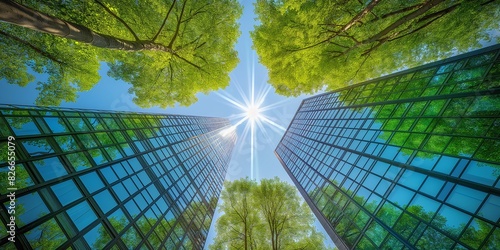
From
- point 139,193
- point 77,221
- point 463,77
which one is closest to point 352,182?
point 463,77

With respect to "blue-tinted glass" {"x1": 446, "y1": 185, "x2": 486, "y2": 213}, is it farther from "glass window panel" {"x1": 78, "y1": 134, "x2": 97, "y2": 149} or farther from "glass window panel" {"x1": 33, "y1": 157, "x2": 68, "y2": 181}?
"glass window panel" {"x1": 78, "y1": 134, "x2": 97, "y2": 149}

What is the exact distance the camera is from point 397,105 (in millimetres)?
14844

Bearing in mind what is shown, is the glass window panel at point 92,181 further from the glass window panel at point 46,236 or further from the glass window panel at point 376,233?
the glass window panel at point 376,233

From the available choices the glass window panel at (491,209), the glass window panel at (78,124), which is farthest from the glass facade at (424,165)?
the glass window panel at (78,124)

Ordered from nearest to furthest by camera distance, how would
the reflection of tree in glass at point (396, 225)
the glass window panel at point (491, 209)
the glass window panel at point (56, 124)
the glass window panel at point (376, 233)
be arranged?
1. the glass window panel at point (491, 209)
2. the reflection of tree in glass at point (396, 225)
3. the glass window panel at point (56, 124)
4. the glass window panel at point (376, 233)

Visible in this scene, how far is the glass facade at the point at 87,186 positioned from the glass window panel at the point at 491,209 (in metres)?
13.7

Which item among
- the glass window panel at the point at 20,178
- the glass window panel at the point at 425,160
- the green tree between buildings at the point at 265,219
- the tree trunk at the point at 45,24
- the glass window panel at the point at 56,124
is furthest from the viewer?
the green tree between buildings at the point at 265,219

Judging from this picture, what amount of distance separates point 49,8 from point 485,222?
766 inches

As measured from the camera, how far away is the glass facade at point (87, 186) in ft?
19.1

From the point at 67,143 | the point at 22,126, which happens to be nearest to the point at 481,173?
the point at 67,143

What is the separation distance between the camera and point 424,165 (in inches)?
404

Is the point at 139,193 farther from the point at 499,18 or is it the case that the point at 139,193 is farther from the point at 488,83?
the point at 499,18

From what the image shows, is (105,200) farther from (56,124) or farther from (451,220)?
(451,220)

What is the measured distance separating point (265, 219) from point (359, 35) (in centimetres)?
1446
